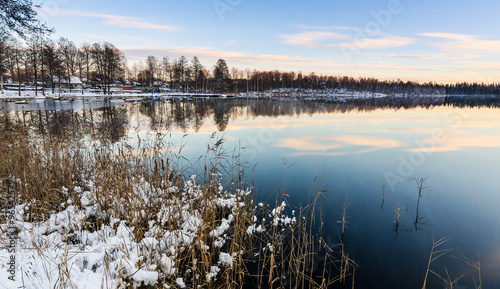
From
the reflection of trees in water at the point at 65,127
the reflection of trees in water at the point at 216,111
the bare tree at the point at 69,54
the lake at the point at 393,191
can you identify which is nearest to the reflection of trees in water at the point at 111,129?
the reflection of trees in water at the point at 65,127

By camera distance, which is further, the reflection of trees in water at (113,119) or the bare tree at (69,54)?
the bare tree at (69,54)

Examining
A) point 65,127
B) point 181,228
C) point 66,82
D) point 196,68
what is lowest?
point 181,228

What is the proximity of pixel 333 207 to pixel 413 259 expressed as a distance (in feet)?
8.81

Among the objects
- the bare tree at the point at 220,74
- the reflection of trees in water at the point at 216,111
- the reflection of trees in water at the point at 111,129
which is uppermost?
the bare tree at the point at 220,74

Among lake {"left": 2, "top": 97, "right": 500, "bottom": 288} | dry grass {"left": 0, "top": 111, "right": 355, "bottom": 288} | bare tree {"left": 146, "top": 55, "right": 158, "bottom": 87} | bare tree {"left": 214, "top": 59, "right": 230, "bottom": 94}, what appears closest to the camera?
dry grass {"left": 0, "top": 111, "right": 355, "bottom": 288}

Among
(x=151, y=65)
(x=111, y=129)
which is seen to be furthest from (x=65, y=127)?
(x=151, y=65)

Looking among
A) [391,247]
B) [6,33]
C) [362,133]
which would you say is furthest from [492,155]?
[6,33]

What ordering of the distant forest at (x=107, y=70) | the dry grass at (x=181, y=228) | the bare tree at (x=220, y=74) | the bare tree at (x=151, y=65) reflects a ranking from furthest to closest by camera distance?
the bare tree at (x=151, y=65) → the bare tree at (x=220, y=74) → the distant forest at (x=107, y=70) → the dry grass at (x=181, y=228)

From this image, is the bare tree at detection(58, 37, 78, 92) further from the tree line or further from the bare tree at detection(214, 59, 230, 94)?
the bare tree at detection(214, 59, 230, 94)

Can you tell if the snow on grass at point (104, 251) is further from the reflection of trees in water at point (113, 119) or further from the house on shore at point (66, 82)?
the house on shore at point (66, 82)

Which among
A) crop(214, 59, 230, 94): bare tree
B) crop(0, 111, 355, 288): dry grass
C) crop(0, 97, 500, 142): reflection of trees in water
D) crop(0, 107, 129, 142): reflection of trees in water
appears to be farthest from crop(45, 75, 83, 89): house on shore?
crop(0, 111, 355, 288): dry grass

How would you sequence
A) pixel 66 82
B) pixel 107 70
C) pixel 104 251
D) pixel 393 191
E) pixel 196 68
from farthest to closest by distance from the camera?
pixel 196 68
pixel 66 82
pixel 107 70
pixel 393 191
pixel 104 251

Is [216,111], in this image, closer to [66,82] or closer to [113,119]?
[113,119]

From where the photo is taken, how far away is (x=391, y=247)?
640 cm
